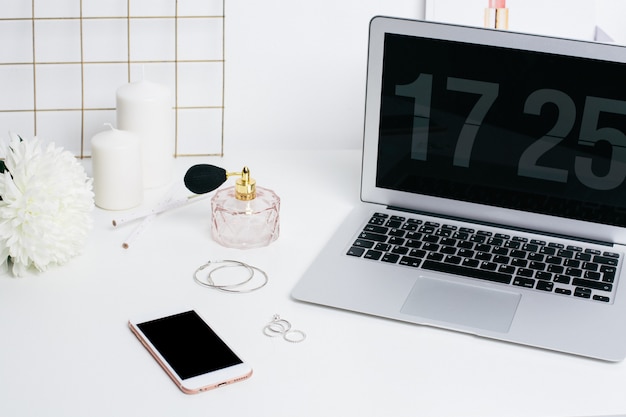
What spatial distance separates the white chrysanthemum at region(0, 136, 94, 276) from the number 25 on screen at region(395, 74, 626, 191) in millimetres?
467

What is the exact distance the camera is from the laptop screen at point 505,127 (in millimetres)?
1163

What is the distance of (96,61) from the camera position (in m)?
1.43

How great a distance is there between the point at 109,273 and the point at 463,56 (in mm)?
541

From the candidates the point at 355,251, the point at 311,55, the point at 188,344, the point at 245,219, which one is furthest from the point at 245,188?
the point at 311,55

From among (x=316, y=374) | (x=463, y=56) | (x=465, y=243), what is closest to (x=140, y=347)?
(x=316, y=374)

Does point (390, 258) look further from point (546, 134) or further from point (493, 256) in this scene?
point (546, 134)

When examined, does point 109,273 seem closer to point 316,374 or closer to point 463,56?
point 316,374

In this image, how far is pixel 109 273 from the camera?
1104mm

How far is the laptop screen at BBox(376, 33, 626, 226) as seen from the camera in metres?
1.16

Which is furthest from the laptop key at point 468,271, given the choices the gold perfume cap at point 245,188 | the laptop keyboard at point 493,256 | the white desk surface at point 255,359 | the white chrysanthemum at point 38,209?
the white chrysanthemum at point 38,209

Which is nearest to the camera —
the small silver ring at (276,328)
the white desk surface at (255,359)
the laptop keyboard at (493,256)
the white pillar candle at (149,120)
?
the white desk surface at (255,359)

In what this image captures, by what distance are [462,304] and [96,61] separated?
0.73 metres

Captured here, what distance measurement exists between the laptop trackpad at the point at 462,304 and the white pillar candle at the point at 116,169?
44 centimetres

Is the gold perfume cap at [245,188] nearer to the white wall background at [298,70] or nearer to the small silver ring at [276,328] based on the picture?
the small silver ring at [276,328]
